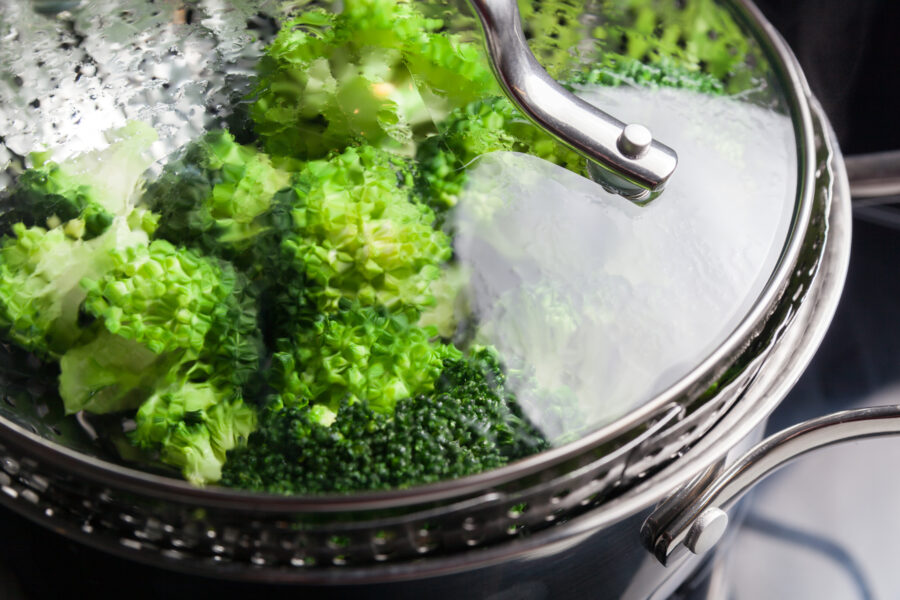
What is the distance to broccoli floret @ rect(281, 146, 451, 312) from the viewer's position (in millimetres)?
667

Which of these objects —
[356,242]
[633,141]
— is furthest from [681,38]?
[356,242]

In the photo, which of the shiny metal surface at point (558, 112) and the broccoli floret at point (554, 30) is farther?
the broccoli floret at point (554, 30)

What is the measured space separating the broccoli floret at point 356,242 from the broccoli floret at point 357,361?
20 millimetres

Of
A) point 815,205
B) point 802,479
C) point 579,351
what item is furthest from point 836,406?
point 579,351

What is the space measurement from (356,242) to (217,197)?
142 millimetres

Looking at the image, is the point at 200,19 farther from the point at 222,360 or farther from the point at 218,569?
the point at 218,569

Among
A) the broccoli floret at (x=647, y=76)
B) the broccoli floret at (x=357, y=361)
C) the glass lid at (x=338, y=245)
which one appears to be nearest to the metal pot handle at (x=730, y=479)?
the glass lid at (x=338, y=245)

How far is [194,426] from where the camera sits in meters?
0.64

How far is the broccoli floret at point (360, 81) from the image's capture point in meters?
0.74

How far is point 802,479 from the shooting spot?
4.25ft

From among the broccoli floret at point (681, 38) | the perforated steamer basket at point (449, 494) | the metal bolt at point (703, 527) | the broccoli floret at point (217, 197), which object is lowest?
the metal bolt at point (703, 527)

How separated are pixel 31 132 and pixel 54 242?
15 cm

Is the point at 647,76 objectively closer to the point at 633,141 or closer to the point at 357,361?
the point at 633,141

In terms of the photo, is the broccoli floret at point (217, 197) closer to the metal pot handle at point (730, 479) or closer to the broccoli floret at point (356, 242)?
the broccoli floret at point (356, 242)
